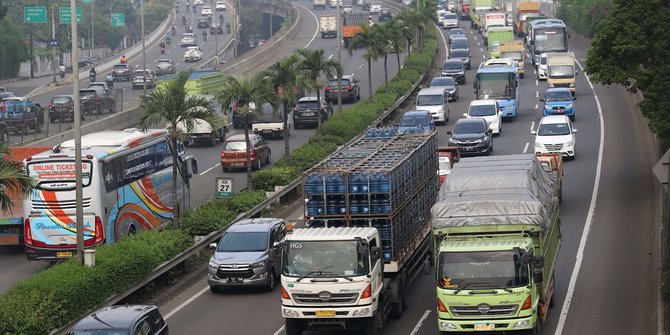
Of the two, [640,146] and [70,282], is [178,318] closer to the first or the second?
[70,282]

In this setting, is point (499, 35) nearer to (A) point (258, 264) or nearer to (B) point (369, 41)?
(B) point (369, 41)

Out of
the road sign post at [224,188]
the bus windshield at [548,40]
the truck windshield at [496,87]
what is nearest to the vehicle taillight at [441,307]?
the road sign post at [224,188]

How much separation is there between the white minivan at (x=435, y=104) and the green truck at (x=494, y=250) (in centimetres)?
3145

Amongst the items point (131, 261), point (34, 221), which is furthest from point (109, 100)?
point (131, 261)

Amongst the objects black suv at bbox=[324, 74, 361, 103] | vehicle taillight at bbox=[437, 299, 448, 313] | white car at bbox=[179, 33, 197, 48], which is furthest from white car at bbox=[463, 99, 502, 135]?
white car at bbox=[179, 33, 197, 48]

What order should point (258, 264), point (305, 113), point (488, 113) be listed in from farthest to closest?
point (305, 113)
point (488, 113)
point (258, 264)

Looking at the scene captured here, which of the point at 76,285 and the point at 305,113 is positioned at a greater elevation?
the point at 305,113

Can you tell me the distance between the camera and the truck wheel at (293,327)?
84.2ft

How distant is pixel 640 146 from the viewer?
5278 centimetres

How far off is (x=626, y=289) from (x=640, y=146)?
23.4 m

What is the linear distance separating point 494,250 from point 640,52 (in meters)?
19.0

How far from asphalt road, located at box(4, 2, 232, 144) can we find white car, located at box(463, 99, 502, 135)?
2023cm

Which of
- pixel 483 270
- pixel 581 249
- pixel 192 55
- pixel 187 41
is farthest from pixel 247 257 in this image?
pixel 187 41

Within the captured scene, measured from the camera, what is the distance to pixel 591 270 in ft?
106
